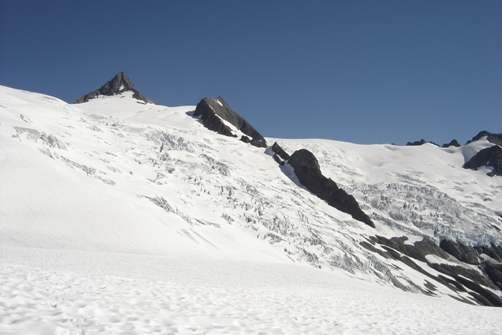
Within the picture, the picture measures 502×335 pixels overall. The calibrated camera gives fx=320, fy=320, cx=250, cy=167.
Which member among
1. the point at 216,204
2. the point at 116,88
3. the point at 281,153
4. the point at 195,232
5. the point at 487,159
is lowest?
the point at 195,232

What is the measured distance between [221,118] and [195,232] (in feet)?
219

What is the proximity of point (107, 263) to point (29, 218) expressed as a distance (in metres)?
10.5

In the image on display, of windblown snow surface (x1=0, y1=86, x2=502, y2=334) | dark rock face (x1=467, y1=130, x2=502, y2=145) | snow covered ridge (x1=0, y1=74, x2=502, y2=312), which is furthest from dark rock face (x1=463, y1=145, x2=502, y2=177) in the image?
dark rock face (x1=467, y1=130, x2=502, y2=145)

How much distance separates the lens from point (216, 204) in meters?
46.7

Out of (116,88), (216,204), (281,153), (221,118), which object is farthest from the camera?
(116,88)

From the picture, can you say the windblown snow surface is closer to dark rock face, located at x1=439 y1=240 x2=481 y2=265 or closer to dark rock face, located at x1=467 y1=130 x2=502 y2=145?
dark rock face, located at x1=439 y1=240 x2=481 y2=265

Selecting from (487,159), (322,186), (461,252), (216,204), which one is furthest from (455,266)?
(487,159)

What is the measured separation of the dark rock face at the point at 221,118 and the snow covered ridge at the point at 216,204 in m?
4.45

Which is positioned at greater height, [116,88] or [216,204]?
[116,88]

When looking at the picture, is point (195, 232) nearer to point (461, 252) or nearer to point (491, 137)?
point (461, 252)

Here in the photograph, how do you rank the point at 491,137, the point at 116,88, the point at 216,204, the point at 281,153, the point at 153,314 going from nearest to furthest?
the point at 153,314 < the point at 216,204 < the point at 281,153 < the point at 116,88 < the point at 491,137

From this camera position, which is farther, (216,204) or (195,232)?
(216,204)

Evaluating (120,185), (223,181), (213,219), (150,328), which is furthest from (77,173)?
(150,328)

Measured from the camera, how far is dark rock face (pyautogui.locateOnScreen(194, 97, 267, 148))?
90225 millimetres
